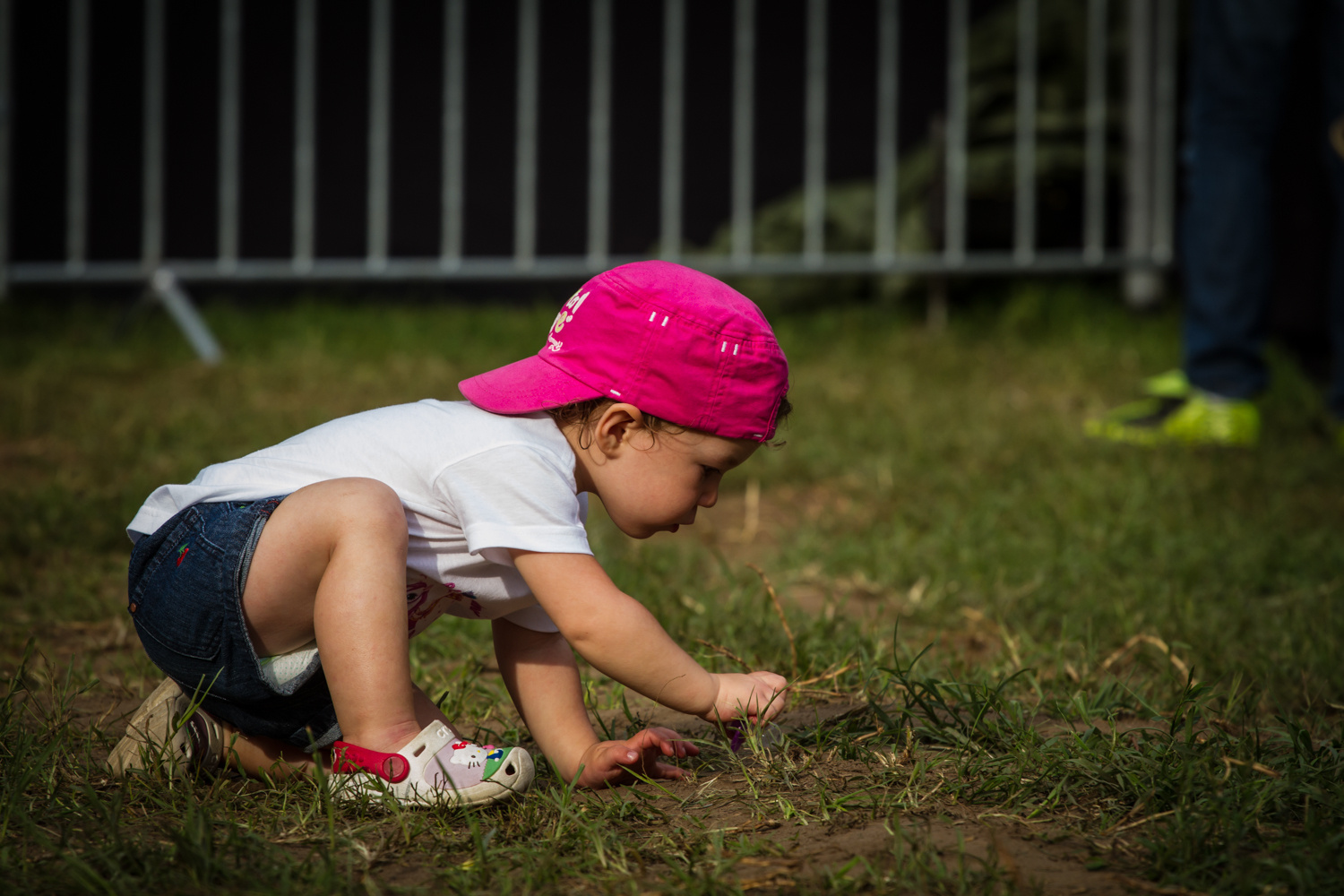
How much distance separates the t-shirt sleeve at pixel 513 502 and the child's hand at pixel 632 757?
0.68 feet

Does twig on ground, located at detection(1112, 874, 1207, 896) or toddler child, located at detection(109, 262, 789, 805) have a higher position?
toddler child, located at detection(109, 262, 789, 805)

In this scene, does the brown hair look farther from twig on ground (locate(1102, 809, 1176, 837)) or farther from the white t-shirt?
twig on ground (locate(1102, 809, 1176, 837))

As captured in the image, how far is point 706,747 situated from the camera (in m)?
1.48

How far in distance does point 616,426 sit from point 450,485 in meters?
0.18

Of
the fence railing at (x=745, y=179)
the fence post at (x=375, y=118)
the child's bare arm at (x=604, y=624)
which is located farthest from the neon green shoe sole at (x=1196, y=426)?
the fence post at (x=375, y=118)

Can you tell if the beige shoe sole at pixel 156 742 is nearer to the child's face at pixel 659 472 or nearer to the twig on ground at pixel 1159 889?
the child's face at pixel 659 472

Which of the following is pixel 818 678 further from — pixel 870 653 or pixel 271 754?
pixel 271 754

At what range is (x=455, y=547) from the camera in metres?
1.35

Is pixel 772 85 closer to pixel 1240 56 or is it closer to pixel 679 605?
pixel 1240 56

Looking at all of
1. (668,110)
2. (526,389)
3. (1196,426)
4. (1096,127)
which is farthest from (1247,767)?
(668,110)

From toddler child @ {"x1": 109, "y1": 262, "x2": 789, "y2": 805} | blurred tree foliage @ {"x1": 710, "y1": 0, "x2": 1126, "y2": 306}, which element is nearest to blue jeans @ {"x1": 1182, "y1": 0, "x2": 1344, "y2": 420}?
blurred tree foliage @ {"x1": 710, "y1": 0, "x2": 1126, "y2": 306}

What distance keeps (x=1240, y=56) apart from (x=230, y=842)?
2.98 m

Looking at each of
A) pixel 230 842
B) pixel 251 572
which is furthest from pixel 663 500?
→ pixel 230 842

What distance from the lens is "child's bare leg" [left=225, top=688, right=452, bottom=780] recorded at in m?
1.42
